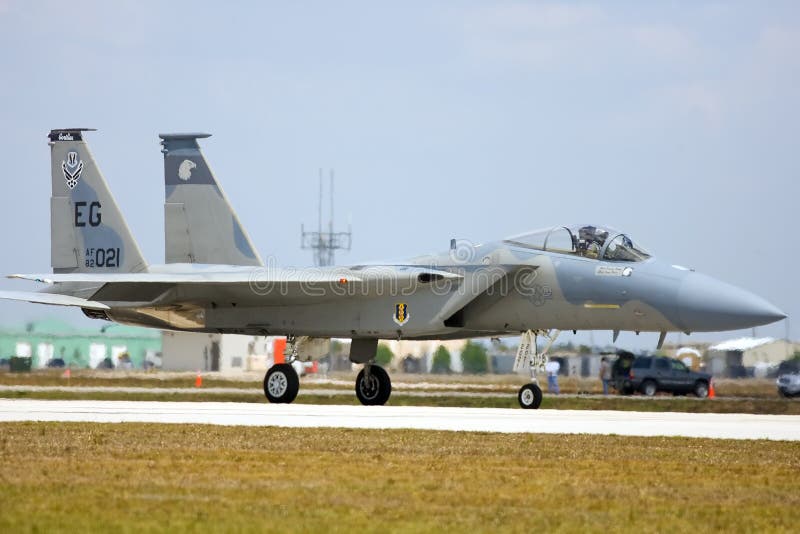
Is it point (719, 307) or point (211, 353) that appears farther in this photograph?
point (211, 353)

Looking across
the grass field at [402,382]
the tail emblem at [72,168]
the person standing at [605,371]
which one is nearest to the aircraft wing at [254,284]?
the tail emblem at [72,168]

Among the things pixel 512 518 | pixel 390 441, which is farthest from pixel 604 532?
pixel 390 441

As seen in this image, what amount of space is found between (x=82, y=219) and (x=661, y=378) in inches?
712

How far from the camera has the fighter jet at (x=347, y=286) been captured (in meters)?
19.7

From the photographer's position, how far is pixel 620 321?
65.5 ft

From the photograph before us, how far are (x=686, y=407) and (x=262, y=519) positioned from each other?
16.9 metres

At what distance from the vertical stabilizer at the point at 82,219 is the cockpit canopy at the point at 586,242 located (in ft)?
25.3

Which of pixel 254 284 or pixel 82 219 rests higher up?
pixel 82 219

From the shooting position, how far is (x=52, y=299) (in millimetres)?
21938

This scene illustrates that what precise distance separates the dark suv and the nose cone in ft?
53.1

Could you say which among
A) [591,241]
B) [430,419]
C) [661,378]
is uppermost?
[591,241]

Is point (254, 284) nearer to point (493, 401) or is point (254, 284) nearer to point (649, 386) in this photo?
point (493, 401)

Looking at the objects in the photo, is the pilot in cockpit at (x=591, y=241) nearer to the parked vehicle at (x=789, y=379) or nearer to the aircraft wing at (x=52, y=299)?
the aircraft wing at (x=52, y=299)

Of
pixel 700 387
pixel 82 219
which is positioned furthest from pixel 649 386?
pixel 82 219
